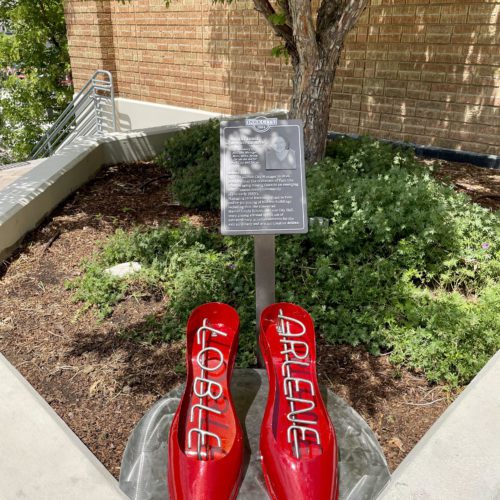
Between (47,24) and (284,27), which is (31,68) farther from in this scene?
(284,27)

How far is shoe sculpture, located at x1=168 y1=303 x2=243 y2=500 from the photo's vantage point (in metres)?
2.12

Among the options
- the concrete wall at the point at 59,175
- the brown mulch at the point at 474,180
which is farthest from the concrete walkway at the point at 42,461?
the brown mulch at the point at 474,180

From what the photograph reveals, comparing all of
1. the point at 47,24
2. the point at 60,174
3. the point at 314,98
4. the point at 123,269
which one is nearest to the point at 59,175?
the point at 60,174

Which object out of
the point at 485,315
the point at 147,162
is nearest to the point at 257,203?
the point at 485,315

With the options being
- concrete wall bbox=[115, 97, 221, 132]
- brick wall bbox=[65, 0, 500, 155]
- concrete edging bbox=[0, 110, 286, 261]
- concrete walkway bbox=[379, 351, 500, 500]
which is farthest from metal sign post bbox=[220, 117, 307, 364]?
concrete wall bbox=[115, 97, 221, 132]

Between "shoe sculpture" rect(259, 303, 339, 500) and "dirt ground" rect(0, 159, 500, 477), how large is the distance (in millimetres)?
438

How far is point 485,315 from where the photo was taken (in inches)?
131

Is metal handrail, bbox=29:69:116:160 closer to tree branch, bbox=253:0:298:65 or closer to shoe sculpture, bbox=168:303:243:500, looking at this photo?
tree branch, bbox=253:0:298:65

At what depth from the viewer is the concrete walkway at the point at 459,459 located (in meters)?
1.90

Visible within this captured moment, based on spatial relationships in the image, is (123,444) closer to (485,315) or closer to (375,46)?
(485,315)

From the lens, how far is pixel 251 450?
2.49 meters

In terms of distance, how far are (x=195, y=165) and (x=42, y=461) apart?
473 cm

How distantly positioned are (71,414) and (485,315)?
2.62 m

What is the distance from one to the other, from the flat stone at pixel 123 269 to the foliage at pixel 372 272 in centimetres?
10
